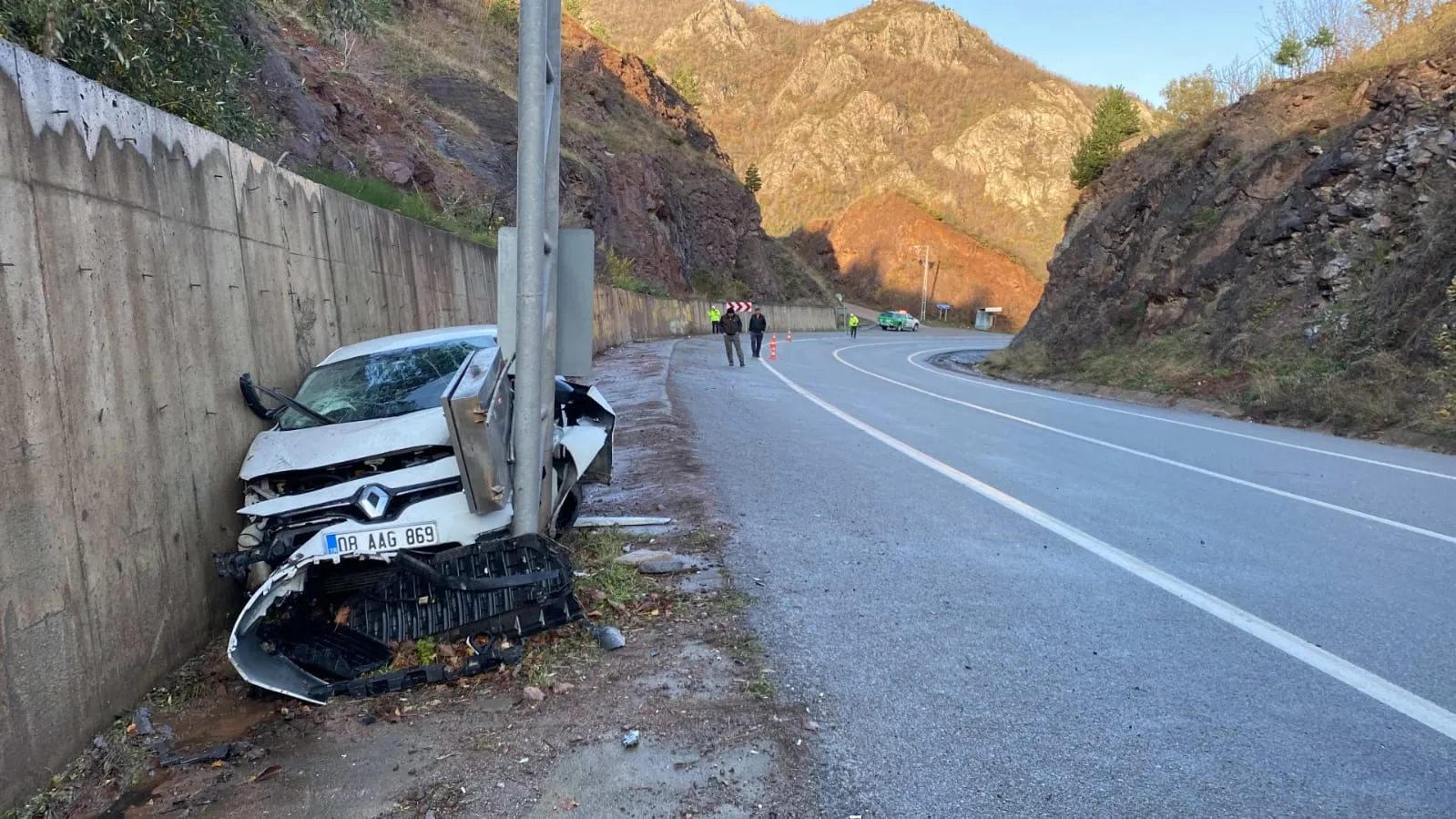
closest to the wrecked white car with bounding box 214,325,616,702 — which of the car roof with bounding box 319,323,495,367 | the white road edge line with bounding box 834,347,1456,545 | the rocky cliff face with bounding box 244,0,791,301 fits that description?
the car roof with bounding box 319,323,495,367

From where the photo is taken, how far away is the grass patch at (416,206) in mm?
11531

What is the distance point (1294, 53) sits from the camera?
25.0 meters

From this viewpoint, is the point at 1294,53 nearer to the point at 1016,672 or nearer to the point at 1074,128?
the point at 1016,672

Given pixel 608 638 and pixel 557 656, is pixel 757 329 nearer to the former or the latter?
pixel 608 638

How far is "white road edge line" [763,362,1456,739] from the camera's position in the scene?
138 inches

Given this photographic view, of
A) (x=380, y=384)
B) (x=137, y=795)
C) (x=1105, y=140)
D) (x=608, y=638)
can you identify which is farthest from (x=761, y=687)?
(x=1105, y=140)

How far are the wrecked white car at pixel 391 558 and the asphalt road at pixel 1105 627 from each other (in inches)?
51.6

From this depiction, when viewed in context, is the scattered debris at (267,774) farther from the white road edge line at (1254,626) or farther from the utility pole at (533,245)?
the white road edge line at (1254,626)

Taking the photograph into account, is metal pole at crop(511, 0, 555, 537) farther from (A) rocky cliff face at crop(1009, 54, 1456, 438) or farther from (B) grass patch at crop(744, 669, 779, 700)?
(A) rocky cliff face at crop(1009, 54, 1456, 438)

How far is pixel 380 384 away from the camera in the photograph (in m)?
5.88

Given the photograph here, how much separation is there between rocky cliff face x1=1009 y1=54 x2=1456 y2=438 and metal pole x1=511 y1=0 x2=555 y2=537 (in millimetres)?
13013

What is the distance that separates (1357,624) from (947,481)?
Result: 3.69 meters

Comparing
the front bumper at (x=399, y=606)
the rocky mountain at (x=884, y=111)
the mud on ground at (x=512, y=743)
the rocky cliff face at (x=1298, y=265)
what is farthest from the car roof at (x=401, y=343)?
the rocky mountain at (x=884, y=111)

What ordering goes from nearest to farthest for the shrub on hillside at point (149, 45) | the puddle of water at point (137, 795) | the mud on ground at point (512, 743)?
the mud on ground at point (512, 743), the puddle of water at point (137, 795), the shrub on hillside at point (149, 45)
